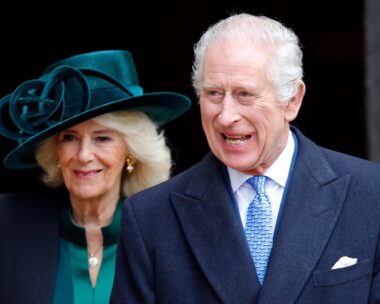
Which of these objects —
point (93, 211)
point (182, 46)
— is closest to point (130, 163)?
point (93, 211)

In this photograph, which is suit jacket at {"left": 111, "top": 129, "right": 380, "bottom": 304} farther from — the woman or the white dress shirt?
the woman

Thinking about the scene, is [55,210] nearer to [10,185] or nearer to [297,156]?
[297,156]

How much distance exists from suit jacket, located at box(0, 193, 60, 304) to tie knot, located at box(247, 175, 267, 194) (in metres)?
1.19

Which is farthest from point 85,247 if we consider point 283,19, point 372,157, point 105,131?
point 283,19

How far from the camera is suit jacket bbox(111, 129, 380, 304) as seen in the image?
3211 millimetres

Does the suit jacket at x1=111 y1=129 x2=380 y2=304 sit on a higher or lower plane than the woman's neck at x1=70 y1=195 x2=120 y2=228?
higher

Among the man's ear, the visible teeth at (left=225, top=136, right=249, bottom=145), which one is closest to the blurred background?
the man's ear

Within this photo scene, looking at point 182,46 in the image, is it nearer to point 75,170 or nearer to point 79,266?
point 75,170

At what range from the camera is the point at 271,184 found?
3.42 metres

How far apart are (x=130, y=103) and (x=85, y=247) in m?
0.67

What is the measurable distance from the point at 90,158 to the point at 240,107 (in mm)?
1158

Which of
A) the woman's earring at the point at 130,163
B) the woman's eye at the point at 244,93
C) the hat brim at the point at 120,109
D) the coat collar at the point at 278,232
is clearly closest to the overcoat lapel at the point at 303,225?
the coat collar at the point at 278,232

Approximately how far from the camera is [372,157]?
5266 mm

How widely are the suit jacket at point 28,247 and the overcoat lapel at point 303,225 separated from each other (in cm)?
126
